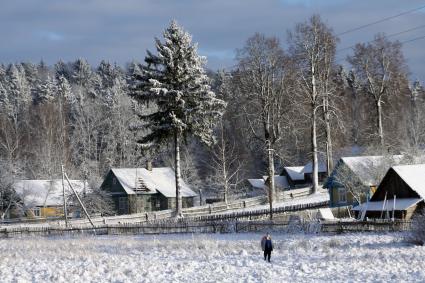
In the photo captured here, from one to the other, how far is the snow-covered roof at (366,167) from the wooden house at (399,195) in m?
7.67

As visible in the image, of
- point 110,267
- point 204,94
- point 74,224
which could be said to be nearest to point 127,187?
point 74,224

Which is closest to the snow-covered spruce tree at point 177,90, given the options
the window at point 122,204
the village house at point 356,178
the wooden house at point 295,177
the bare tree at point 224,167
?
the village house at point 356,178

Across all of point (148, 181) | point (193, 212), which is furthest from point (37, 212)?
point (193, 212)

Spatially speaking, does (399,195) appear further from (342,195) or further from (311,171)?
(311,171)

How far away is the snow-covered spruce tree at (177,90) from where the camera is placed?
44.4 metres

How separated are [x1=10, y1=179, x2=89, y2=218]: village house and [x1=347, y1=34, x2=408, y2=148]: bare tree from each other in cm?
3299

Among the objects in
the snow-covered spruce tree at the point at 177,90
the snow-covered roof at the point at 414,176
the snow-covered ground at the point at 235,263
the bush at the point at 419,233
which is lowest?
the snow-covered ground at the point at 235,263

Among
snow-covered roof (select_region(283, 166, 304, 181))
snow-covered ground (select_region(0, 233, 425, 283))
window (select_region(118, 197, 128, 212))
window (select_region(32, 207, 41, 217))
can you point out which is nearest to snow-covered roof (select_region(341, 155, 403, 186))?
snow-covered ground (select_region(0, 233, 425, 283))

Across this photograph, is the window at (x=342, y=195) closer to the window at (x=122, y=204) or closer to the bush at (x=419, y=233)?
the bush at (x=419, y=233)

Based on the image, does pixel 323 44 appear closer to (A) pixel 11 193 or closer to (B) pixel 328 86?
(B) pixel 328 86

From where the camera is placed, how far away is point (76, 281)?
719 inches

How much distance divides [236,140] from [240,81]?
105 ft

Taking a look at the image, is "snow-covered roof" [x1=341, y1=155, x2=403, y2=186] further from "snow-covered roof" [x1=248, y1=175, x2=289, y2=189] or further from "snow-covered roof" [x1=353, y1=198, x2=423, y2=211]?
"snow-covered roof" [x1=248, y1=175, x2=289, y2=189]

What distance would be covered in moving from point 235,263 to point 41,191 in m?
53.6
